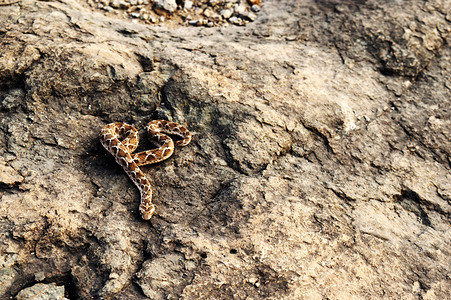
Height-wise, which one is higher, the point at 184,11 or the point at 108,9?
the point at 184,11

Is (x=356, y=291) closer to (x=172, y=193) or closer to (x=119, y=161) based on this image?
(x=172, y=193)

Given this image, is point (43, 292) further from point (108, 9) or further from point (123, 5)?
point (123, 5)

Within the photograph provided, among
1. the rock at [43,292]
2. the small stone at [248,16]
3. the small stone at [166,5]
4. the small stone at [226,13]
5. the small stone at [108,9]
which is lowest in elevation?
the rock at [43,292]

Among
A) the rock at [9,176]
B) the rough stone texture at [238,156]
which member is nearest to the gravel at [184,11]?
the rough stone texture at [238,156]

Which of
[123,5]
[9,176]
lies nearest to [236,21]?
→ [123,5]

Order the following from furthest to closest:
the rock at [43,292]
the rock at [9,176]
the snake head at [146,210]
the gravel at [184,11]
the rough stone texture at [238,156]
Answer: the gravel at [184,11], the rock at [9,176], the snake head at [146,210], the rough stone texture at [238,156], the rock at [43,292]

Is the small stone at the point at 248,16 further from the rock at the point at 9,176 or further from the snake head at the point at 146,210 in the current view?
the rock at the point at 9,176
